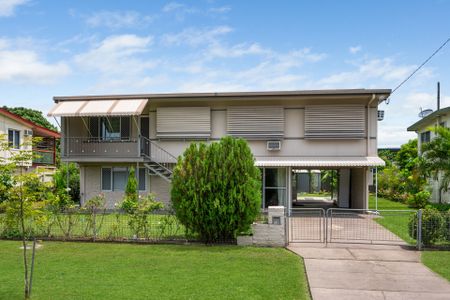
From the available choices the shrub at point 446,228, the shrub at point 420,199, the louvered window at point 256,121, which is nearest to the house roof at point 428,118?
the shrub at point 420,199

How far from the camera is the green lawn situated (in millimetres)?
7246

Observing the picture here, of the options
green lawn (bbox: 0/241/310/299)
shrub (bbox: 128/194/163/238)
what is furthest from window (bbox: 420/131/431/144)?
shrub (bbox: 128/194/163/238)

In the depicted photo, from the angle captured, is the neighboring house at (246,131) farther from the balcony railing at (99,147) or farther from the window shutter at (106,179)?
the window shutter at (106,179)

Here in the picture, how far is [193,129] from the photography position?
815 inches

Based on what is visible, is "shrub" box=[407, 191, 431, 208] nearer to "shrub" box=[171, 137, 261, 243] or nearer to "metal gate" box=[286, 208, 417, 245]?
"metal gate" box=[286, 208, 417, 245]

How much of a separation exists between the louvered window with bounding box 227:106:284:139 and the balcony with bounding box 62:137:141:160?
5.20 metres

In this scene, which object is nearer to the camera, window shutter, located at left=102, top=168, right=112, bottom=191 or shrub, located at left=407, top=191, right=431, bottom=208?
window shutter, located at left=102, top=168, right=112, bottom=191

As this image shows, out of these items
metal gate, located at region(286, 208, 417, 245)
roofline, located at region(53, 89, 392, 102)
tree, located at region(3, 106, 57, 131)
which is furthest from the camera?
tree, located at region(3, 106, 57, 131)

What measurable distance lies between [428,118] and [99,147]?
69.0 feet

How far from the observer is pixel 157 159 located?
69.5ft

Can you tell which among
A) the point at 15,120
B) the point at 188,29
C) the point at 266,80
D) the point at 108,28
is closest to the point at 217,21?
the point at 188,29

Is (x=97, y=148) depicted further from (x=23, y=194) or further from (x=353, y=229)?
(x=23, y=194)

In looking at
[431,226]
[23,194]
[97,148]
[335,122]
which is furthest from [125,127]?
[431,226]

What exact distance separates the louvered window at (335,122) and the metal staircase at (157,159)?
7.16 meters
